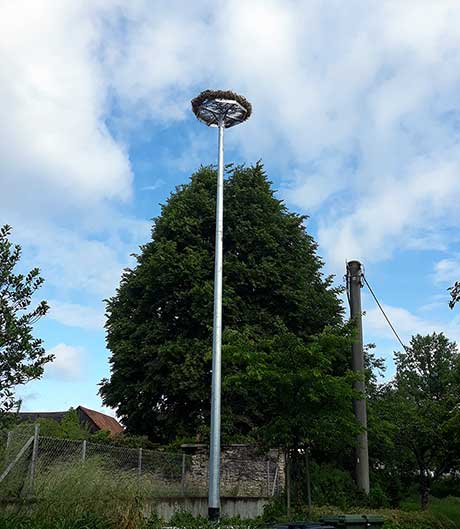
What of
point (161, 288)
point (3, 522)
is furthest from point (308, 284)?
point (3, 522)

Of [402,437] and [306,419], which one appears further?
[402,437]

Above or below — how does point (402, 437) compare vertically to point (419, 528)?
above

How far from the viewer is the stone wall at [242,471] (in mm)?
18016

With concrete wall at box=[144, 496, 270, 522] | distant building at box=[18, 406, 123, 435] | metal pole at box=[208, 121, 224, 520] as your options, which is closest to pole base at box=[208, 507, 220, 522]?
metal pole at box=[208, 121, 224, 520]

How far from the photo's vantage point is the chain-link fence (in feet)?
32.9

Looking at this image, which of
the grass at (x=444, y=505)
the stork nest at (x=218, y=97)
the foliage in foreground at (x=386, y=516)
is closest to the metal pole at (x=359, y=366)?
the foliage in foreground at (x=386, y=516)

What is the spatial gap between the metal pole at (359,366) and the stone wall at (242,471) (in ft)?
7.55

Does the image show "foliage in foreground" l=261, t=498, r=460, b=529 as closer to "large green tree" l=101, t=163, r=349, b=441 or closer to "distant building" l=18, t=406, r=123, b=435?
"large green tree" l=101, t=163, r=349, b=441

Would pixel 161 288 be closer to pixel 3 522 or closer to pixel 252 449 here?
pixel 252 449

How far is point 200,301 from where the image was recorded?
2283 centimetres

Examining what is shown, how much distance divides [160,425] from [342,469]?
6751 millimetres

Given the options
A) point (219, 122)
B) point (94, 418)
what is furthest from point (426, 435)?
point (94, 418)

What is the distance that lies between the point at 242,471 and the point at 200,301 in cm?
659

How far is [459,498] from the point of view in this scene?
93.9 feet
